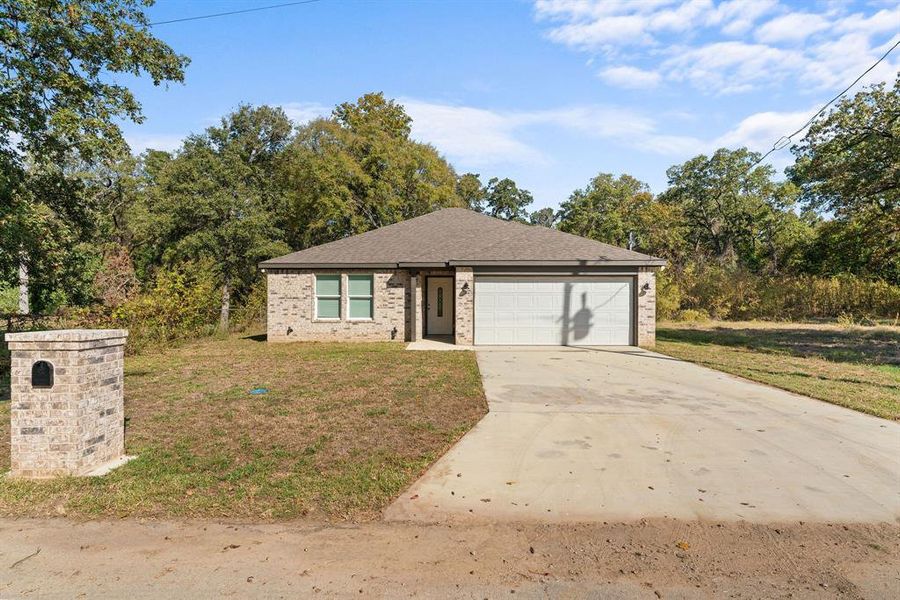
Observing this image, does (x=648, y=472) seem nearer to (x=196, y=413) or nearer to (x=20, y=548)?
(x=20, y=548)

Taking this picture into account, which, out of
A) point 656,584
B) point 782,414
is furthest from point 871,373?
point 656,584

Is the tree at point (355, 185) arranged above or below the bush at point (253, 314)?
above

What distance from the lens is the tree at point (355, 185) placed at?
2711 cm

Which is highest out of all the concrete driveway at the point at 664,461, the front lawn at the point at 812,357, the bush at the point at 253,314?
the bush at the point at 253,314

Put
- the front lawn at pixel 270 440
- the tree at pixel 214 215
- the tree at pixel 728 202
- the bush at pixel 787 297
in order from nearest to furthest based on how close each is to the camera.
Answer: the front lawn at pixel 270 440
the tree at pixel 214 215
the bush at pixel 787 297
the tree at pixel 728 202

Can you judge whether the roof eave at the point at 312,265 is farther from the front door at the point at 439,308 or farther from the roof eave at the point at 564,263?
the roof eave at the point at 564,263

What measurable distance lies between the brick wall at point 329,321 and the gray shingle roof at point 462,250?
1.33 ft

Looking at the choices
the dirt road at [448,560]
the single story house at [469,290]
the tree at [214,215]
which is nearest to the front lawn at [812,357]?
the single story house at [469,290]

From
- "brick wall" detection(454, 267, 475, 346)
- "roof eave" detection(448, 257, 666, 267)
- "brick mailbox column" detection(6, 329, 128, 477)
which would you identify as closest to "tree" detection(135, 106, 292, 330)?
"brick wall" detection(454, 267, 475, 346)

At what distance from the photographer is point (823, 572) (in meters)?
3.05

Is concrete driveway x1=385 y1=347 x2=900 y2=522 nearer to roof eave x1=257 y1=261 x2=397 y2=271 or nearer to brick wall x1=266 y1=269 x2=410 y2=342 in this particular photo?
brick wall x1=266 y1=269 x2=410 y2=342

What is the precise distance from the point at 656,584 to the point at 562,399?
491 centimetres

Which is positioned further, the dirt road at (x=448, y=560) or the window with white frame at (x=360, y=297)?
the window with white frame at (x=360, y=297)

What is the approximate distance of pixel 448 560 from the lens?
3176 millimetres
